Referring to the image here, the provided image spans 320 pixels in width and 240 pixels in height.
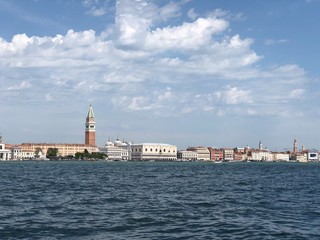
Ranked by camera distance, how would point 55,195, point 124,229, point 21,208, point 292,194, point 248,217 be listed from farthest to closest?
point 292,194 → point 55,195 → point 21,208 → point 248,217 → point 124,229

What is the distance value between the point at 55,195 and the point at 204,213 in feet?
43.0

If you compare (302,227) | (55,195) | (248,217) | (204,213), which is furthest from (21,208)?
(302,227)

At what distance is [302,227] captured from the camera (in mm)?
21875

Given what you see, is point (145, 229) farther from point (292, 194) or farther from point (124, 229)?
point (292, 194)

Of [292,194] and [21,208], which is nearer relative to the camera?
[21,208]

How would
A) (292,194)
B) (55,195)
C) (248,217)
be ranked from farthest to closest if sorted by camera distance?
1. (292,194)
2. (55,195)
3. (248,217)

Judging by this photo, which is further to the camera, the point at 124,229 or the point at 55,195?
the point at 55,195

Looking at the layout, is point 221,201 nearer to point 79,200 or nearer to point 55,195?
point 79,200

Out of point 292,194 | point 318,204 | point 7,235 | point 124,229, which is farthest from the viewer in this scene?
point 292,194

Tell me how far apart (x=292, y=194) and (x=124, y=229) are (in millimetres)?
20577

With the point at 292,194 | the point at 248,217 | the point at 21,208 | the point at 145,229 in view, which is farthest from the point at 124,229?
the point at 292,194

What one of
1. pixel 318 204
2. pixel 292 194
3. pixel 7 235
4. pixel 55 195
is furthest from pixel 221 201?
pixel 7 235

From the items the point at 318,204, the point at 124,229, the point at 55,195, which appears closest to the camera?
the point at 124,229

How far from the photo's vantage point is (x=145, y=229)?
21.1 meters
